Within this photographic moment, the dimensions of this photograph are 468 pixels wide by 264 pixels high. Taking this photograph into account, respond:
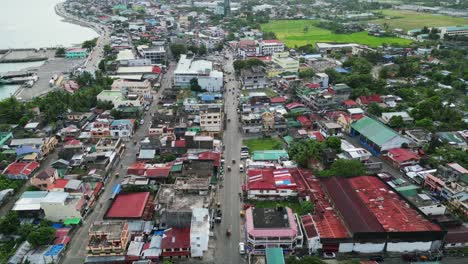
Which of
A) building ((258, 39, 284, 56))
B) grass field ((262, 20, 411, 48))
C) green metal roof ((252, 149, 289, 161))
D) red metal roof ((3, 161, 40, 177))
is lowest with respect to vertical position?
red metal roof ((3, 161, 40, 177))

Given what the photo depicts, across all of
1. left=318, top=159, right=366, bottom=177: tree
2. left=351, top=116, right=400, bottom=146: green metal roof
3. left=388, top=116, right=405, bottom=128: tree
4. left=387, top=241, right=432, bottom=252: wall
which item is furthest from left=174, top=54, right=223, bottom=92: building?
left=387, top=241, right=432, bottom=252: wall

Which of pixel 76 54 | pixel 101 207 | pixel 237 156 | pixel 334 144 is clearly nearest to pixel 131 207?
pixel 101 207

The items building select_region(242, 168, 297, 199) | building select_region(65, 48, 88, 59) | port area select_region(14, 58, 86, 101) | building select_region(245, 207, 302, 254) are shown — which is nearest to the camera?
building select_region(245, 207, 302, 254)

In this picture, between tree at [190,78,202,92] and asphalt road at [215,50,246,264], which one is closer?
asphalt road at [215,50,246,264]

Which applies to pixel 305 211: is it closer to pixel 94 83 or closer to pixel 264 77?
pixel 264 77

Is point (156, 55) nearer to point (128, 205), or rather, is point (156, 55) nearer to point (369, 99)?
point (369, 99)

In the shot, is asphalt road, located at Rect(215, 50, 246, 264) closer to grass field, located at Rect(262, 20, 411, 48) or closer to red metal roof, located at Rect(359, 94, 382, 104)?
red metal roof, located at Rect(359, 94, 382, 104)
